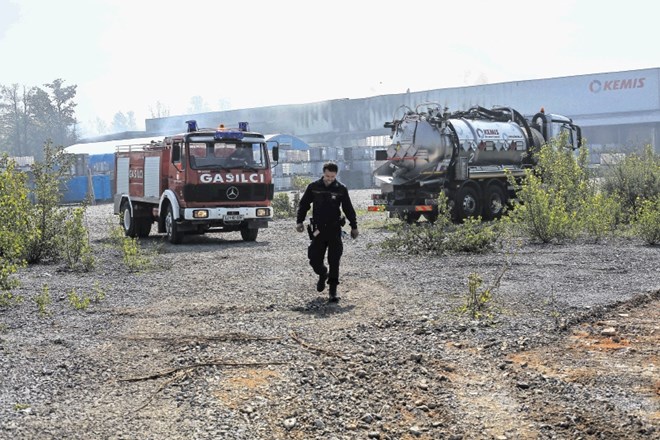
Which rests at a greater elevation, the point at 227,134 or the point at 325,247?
the point at 227,134

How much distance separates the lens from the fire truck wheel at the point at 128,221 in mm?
20062

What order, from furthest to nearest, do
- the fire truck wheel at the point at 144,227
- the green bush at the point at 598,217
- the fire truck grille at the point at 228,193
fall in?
the fire truck wheel at the point at 144,227 → the fire truck grille at the point at 228,193 → the green bush at the point at 598,217

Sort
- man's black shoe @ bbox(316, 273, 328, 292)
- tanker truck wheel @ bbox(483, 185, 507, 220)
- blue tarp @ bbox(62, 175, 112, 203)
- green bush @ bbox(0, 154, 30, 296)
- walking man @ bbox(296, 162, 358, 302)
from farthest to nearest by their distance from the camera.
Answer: blue tarp @ bbox(62, 175, 112, 203), tanker truck wheel @ bbox(483, 185, 507, 220), green bush @ bbox(0, 154, 30, 296), man's black shoe @ bbox(316, 273, 328, 292), walking man @ bbox(296, 162, 358, 302)

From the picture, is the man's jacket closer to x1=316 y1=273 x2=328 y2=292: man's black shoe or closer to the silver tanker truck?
x1=316 y1=273 x2=328 y2=292: man's black shoe

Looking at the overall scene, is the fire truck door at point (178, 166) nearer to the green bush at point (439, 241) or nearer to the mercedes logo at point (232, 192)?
the mercedes logo at point (232, 192)

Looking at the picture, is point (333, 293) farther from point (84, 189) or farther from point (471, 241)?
point (84, 189)

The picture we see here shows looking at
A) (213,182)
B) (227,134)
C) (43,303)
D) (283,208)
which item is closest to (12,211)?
(43,303)

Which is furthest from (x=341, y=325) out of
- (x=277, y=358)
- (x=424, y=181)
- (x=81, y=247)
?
(x=424, y=181)

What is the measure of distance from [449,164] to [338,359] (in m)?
15.7

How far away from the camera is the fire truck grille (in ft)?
56.0

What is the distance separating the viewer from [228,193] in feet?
57.1

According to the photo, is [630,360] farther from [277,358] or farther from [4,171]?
[4,171]

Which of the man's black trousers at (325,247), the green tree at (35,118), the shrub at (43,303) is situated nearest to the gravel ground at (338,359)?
the shrub at (43,303)

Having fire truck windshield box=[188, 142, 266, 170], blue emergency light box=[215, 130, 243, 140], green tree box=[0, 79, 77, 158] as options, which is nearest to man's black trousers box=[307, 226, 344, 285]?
fire truck windshield box=[188, 142, 266, 170]
